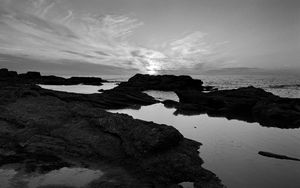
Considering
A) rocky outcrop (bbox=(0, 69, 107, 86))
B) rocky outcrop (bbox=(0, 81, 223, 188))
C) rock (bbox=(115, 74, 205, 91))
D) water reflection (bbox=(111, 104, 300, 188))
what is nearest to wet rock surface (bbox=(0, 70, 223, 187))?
rocky outcrop (bbox=(0, 81, 223, 188))

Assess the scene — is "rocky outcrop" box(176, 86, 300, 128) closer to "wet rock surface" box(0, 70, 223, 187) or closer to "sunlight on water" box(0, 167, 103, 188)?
"wet rock surface" box(0, 70, 223, 187)

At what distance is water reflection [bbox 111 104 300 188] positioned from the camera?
1162cm

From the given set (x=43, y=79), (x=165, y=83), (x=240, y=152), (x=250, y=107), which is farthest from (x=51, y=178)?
(x=43, y=79)

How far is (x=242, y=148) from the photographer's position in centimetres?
1645

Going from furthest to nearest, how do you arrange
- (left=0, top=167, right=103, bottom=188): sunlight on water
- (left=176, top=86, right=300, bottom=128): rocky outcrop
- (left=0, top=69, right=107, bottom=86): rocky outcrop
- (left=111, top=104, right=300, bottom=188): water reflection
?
(left=0, top=69, right=107, bottom=86): rocky outcrop → (left=176, top=86, right=300, bottom=128): rocky outcrop → (left=111, top=104, right=300, bottom=188): water reflection → (left=0, top=167, right=103, bottom=188): sunlight on water

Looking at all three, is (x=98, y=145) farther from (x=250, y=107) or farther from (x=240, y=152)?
(x=250, y=107)

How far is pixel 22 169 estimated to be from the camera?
1052 centimetres

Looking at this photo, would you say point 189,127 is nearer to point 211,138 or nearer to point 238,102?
point 211,138

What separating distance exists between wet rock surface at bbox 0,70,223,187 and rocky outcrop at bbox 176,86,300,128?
15.6 m

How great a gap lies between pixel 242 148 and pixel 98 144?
9063mm

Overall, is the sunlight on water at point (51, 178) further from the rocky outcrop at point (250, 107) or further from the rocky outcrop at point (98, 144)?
the rocky outcrop at point (250, 107)

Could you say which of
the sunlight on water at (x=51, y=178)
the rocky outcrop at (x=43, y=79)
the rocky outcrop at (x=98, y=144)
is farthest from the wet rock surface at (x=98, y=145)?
the rocky outcrop at (x=43, y=79)

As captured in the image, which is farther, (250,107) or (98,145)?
(250,107)

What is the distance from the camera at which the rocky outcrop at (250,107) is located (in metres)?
26.8
